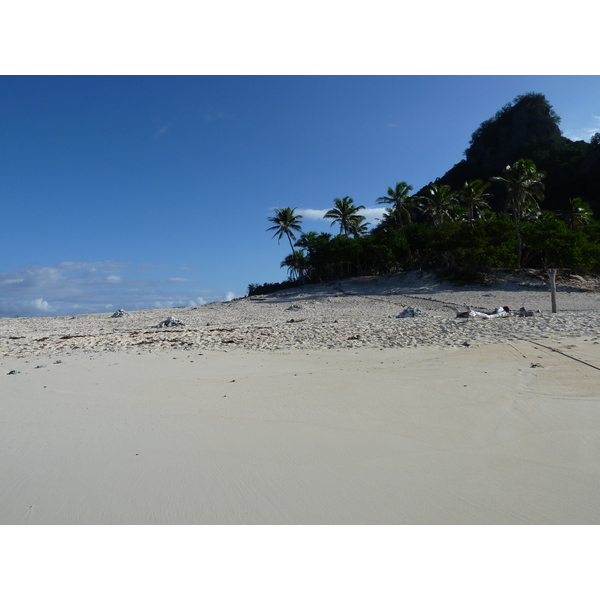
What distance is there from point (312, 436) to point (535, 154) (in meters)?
81.8

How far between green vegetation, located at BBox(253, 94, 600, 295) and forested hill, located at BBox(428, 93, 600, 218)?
170 millimetres

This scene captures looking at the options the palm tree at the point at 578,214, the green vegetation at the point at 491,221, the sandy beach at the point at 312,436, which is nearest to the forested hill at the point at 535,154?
the green vegetation at the point at 491,221

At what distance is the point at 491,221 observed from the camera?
35906mm

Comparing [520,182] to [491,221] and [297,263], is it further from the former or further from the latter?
[297,263]

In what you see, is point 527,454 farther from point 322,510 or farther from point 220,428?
point 220,428

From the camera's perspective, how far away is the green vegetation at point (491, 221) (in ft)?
111

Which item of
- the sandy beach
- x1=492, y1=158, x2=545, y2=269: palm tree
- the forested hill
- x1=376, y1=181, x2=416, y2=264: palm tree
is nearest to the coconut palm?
x1=376, y1=181, x2=416, y2=264: palm tree

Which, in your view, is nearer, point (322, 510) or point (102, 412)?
point (322, 510)

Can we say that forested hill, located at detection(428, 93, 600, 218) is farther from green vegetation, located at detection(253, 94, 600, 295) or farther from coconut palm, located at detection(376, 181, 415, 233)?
coconut palm, located at detection(376, 181, 415, 233)

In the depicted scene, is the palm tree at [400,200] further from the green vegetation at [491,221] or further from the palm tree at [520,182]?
the palm tree at [520,182]

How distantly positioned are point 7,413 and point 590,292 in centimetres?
3369

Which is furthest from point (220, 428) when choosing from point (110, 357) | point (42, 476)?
point (110, 357)

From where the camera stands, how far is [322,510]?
304 cm

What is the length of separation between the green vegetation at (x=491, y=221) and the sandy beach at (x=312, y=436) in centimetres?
2763
